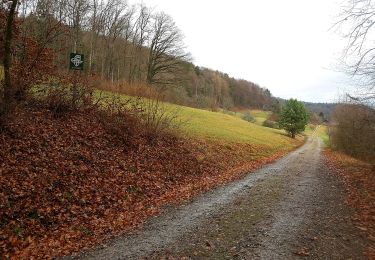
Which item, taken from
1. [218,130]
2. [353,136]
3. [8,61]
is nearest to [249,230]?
[8,61]

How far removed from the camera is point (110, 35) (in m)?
40.6

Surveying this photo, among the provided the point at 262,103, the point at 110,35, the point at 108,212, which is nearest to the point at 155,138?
the point at 108,212

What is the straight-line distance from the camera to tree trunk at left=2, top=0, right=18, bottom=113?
10.5 metres

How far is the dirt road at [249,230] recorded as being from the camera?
22.9 feet

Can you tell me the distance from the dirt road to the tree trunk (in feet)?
19.6

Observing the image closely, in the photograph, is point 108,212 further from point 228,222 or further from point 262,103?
point 262,103

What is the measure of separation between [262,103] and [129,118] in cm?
12575

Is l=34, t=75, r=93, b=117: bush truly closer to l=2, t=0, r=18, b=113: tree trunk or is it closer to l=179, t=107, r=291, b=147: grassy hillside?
l=2, t=0, r=18, b=113: tree trunk

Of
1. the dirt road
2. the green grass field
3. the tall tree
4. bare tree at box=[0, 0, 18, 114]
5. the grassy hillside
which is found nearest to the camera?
the dirt road

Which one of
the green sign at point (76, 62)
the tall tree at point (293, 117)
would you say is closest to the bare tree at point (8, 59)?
the green sign at point (76, 62)

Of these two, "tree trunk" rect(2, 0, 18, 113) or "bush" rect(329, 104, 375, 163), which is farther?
"bush" rect(329, 104, 375, 163)

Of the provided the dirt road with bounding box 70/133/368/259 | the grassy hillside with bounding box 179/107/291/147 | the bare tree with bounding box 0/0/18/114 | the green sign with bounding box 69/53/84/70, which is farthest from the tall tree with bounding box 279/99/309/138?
the bare tree with bounding box 0/0/18/114

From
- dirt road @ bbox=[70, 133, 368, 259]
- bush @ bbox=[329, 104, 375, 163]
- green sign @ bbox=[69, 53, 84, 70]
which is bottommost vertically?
dirt road @ bbox=[70, 133, 368, 259]

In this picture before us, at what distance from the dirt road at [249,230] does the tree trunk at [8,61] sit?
19.6ft
